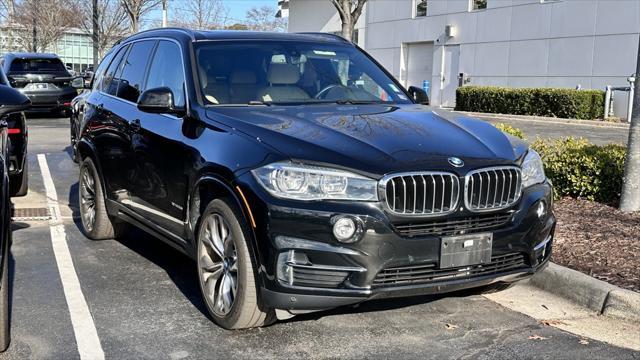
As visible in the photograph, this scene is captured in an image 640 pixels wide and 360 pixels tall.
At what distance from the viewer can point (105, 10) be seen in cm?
3381

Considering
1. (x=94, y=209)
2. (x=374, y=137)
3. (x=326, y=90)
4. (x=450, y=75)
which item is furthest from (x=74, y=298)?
(x=450, y=75)

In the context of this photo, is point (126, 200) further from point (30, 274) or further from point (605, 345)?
point (605, 345)

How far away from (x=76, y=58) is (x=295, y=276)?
6386 cm

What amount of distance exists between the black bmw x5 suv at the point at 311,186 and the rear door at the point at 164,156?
0.05 ft

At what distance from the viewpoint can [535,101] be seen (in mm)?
21516

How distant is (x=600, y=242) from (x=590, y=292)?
1099mm

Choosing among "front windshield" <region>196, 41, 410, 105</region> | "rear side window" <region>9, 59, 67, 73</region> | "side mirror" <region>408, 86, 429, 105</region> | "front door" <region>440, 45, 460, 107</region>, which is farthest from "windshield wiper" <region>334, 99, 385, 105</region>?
"front door" <region>440, 45, 460, 107</region>

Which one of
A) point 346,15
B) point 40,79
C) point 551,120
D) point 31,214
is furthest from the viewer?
point 551,120

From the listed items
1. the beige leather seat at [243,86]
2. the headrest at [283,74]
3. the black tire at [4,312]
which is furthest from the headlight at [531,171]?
the black tire at [4,312]

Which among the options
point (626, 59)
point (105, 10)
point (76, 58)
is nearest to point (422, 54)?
point (626, 59)

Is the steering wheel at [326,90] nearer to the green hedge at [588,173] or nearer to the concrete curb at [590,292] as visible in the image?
the concrete curb at [590,292]

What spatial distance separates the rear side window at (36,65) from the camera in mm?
18156

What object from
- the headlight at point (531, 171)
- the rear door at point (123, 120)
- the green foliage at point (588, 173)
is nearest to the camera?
the headlight at point (531, 171)

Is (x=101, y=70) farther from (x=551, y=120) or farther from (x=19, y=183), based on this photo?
(x=551, y=120)
